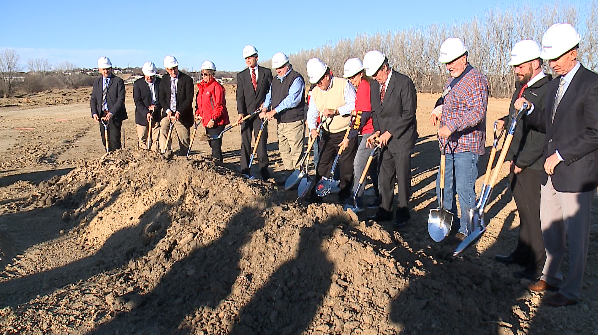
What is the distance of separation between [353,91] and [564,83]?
127 inches

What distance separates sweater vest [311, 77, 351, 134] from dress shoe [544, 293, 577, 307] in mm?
3445

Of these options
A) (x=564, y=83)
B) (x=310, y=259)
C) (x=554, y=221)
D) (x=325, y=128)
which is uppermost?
(x=564, y=83)

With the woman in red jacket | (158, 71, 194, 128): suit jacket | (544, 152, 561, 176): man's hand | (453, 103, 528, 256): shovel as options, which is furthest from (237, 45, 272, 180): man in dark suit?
(544, 152, 561, 176): man's hand

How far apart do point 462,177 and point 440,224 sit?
21.2 inches

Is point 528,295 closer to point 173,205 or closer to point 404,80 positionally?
point 404,80

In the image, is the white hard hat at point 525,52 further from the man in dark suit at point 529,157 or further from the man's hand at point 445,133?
the man's hand at point 445,133

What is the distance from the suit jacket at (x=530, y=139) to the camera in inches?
166

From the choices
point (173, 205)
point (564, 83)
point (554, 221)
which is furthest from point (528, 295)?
point (173, 205)

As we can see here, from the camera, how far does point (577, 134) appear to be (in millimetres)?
3557

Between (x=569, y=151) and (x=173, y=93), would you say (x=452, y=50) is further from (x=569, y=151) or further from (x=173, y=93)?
(x=173, y=93)

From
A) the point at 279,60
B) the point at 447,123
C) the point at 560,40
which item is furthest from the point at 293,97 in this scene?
the point at 560,40

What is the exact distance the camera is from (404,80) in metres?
5.40

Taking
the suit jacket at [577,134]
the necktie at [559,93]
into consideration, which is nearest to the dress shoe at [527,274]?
the suit jacket at [577,134]

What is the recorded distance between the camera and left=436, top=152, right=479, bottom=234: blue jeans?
4918 millimetres
